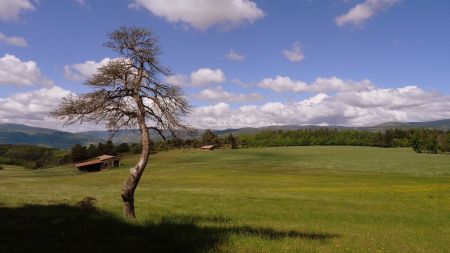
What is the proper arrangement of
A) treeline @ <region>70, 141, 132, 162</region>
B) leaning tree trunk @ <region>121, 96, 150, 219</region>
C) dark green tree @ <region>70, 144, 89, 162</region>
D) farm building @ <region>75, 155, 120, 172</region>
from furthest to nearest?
treeline @ <region>70, 141, 132, 162</region> → dark green tree @ <region>70, 144, 89, 162</region> → farm building @ <region>75, 155, 120, 172</region> → leaning tree trunk @ <region>121, 96, 150, 219</region>

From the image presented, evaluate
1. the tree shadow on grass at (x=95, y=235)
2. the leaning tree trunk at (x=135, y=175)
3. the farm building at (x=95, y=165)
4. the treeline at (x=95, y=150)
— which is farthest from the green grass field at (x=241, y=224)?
the treeline at (x=95, y=150)

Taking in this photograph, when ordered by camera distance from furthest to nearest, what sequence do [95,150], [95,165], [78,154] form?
1. [95,150]
2. [78,154]
3. [95,165]

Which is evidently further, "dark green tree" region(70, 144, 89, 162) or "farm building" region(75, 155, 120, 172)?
"dark green tree" region(70, 144, 89, 162)

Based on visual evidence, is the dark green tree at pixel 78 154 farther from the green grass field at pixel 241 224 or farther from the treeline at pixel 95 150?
the green grass field at pixel 241 224

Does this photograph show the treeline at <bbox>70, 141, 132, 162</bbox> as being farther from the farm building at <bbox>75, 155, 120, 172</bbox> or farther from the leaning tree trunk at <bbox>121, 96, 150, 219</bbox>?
the leaning tree trunk at <bbox>121, 96, 150, 219</bbox>

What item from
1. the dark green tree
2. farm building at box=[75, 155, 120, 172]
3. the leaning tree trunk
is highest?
the leaning tree trunk

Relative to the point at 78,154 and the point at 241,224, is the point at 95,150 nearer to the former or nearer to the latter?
the point at 78,154

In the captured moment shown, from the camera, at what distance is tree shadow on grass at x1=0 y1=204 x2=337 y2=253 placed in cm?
1284

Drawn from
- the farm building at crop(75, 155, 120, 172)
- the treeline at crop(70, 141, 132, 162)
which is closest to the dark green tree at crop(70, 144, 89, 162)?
the treeline at crop(70, 141, 132, 162)

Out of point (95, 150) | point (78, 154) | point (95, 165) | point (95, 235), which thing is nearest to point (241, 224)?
point (95, 235)

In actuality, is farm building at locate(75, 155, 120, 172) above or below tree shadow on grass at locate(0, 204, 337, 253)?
below

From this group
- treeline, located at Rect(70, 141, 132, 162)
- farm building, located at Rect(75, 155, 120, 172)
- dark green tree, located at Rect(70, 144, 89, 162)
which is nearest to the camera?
farm building, located at Rect(75, 155, 120, 172)

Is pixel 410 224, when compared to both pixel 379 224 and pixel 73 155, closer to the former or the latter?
pixel 379 224

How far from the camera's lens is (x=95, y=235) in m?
14.7
